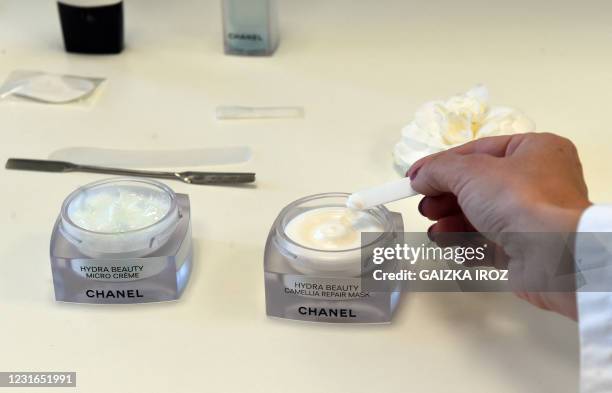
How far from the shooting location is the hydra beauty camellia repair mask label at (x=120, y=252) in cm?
61

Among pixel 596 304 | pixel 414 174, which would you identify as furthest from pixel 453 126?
pixel 596 304

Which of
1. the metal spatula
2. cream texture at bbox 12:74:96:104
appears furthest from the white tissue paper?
the metal spatula

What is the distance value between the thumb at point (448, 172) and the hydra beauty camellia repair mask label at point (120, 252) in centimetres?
19

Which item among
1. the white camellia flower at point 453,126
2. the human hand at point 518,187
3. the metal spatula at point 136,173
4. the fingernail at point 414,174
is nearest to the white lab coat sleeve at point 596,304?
the human hand at point 518,187

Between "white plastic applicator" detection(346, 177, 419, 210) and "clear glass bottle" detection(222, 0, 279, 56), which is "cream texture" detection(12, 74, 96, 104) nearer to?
"clear glass bottle" detection(222, 0, 279, 56)

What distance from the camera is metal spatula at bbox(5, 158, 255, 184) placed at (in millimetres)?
778

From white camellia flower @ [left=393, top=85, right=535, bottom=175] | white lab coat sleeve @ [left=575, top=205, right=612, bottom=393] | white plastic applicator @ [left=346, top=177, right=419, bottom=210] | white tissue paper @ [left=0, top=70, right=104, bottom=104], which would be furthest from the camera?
white tissue paper @ [left=0, top=70, right=104, bottom=104]

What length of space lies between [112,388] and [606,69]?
74 cm

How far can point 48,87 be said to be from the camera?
3.11ft

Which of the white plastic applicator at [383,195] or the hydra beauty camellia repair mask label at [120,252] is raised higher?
the white plastic applicator at [383,195]

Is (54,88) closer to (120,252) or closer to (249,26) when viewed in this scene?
(249,26)

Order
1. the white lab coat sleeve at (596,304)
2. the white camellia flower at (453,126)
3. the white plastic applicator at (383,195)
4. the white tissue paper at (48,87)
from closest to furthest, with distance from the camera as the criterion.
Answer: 1. the white lab coat sleeve at (596,304)
2. the white plastic applicator at (383,195)
3. the white camellia flower at (453,126)
4. the white tissue paper at (48,87)

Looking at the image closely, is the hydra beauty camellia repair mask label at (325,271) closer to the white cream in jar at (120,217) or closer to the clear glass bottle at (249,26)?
the white cream in jar at (120,217)

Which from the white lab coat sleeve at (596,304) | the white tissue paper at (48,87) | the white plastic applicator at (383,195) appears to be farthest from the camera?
the white tissue paper at (48,87)
